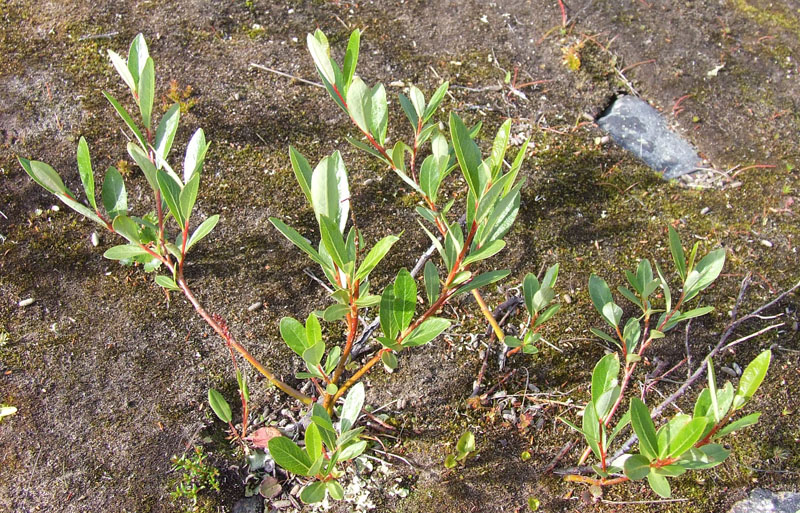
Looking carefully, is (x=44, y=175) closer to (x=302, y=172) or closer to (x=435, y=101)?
(x=302, y=172)

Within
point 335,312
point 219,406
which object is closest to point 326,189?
point 335,312

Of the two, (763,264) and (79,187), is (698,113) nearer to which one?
(763,264)

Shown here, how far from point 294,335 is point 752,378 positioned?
1066mm

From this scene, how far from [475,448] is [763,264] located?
138cm

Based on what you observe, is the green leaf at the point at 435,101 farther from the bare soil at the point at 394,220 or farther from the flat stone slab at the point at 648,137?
the flat stone slab at the point at 648,137

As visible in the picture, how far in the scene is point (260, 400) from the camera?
1.84 metres

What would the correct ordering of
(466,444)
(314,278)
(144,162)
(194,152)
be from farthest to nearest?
(314,278)
(466,444)
(194,152)
(144,162)

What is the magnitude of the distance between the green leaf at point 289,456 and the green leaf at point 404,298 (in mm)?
369

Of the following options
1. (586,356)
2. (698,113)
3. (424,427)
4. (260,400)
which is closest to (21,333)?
(260,400)

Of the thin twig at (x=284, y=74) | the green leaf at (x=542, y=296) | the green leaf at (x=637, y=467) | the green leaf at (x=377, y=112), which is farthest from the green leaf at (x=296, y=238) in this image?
the thin twig at (x=284, y=74)

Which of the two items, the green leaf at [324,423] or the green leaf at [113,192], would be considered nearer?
the green leaf at [324,423]

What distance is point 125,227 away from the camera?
1.39 meters

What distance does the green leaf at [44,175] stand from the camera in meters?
1.39

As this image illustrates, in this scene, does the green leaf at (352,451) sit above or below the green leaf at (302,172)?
below
